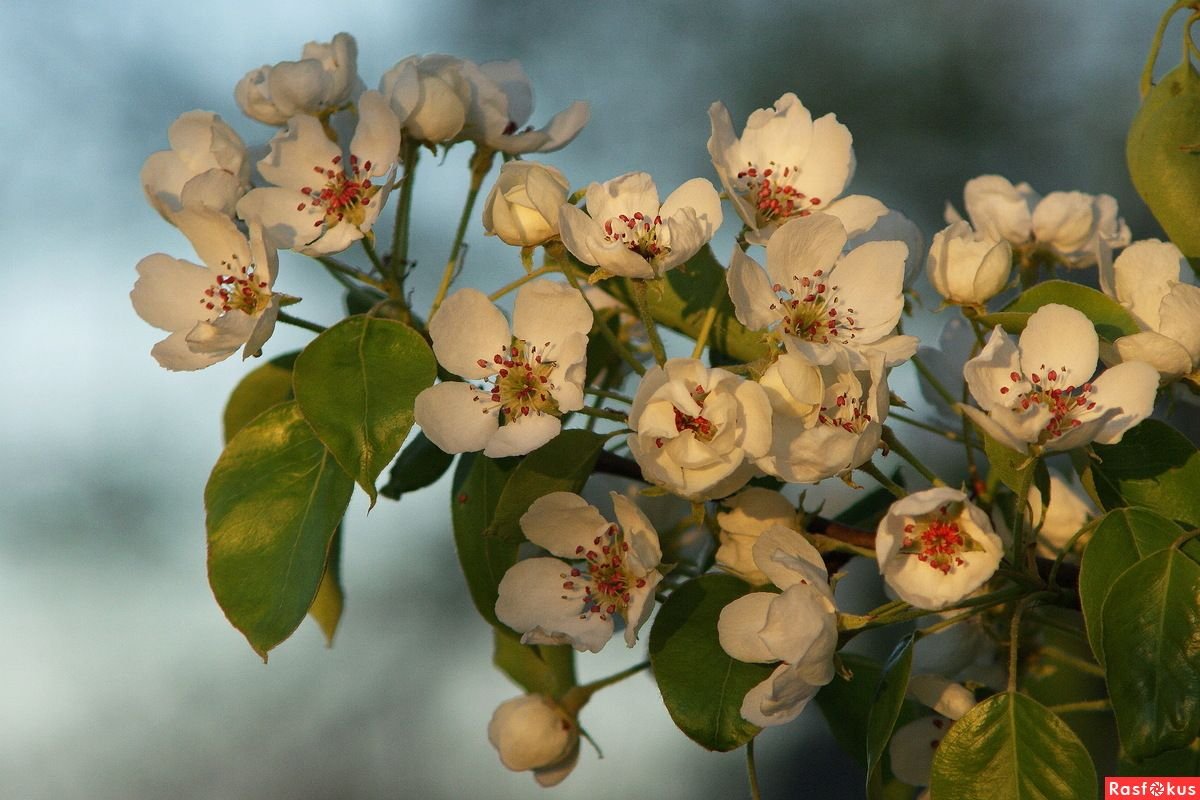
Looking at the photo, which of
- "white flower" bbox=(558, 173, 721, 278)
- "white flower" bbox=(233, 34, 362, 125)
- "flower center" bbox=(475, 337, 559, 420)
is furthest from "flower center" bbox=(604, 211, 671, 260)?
"white flower" bbox=(233, 34, 362, 125)

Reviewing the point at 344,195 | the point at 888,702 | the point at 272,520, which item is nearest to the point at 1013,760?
the point at 888,702

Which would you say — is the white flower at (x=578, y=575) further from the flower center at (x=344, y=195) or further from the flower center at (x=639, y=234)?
the flower center at (x=344, y=195)

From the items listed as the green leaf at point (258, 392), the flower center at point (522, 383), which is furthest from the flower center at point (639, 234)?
the green leaf at point (258, 392)

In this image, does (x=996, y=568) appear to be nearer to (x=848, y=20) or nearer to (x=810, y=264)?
(x=810, y=264)

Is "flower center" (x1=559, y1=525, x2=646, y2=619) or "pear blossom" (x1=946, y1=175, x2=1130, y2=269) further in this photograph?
"pear blossom" (x1=946, y1=175, x2=1130, y2=269)

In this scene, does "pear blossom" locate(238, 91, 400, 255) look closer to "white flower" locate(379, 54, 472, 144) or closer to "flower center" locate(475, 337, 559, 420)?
"white flower" locate(379, 54, 472, 144)

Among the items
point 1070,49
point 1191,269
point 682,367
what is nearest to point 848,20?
point 1070,49

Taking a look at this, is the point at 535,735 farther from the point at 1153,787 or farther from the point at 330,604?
the point at 1153,787

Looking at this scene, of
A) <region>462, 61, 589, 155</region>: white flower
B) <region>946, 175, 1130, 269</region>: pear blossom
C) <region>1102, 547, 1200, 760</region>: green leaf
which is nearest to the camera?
Answer: <region>1102, 547, 1200, 760</region>: green leaf
